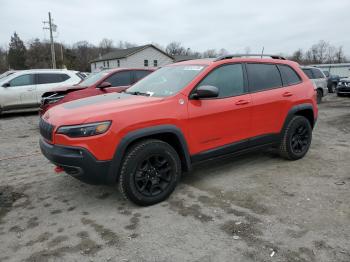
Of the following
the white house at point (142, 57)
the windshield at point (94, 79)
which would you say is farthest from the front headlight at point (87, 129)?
the white house at point (142, 57)

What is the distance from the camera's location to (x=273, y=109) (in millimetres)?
5074

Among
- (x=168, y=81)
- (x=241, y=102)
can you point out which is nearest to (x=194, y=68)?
(x=168, y=81)

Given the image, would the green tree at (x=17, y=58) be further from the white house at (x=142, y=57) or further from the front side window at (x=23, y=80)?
the front side window at (x=23, y=80)

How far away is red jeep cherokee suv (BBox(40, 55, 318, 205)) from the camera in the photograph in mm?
3588

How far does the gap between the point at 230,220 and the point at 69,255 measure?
1682 millimetres

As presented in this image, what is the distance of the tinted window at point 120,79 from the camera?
28.5 feet

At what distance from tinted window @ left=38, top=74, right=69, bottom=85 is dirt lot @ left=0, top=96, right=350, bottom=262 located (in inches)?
299

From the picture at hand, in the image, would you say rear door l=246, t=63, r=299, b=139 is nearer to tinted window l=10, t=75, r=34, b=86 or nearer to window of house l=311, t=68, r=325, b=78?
tinted window l=10, t=75, r=34, b=86

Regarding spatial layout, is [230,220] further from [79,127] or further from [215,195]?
[79,127]

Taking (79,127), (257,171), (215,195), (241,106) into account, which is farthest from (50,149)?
(257,171)

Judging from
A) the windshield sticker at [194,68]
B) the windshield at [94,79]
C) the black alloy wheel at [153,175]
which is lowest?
the black alloy wheel at [153,175]

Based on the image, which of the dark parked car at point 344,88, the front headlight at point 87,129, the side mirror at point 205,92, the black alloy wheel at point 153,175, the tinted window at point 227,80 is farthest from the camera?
the dark parked car at point 344,88

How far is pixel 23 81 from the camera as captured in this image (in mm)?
12227

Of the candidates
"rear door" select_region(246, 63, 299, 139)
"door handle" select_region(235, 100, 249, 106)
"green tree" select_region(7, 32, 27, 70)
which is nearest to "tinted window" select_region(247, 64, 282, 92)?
"rear door" select_region(246, 63, 299, 139)
